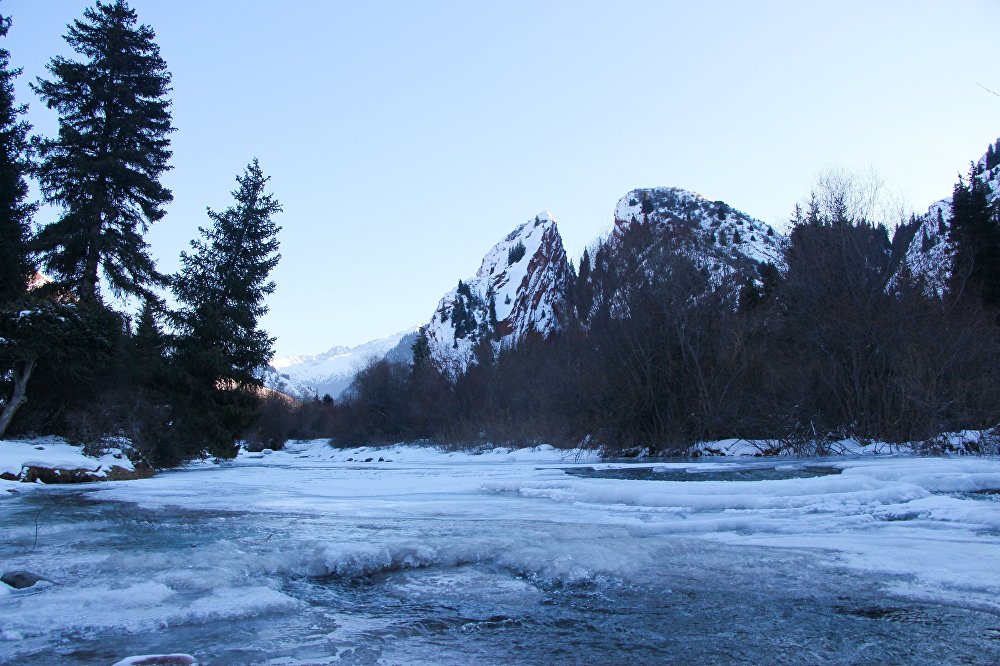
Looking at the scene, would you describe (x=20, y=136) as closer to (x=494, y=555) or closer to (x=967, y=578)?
(x=494, y=555)

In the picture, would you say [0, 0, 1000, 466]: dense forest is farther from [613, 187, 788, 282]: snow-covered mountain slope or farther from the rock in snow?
the rock in snow

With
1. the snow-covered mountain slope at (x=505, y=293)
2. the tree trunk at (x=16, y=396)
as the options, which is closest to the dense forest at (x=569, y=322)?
the tree trunk at (x=16, y=396)

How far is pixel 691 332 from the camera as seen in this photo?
22.8 metres

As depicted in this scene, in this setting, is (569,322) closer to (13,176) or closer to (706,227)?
(13,176)

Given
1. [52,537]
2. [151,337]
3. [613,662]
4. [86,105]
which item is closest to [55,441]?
[151,337]

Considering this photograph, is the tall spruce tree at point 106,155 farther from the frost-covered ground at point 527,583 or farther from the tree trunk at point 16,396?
the frost-covered ground at point 527,583

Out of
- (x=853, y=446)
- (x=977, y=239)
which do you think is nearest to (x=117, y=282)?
(x=853, y=446)

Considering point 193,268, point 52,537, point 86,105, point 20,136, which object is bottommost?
point 52,537

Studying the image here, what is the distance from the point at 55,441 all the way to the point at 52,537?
14.2m

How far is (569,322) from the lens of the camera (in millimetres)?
26438

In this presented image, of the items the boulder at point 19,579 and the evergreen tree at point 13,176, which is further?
the evergreen tree at point 13,176

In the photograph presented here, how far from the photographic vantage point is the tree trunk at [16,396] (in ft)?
52.2

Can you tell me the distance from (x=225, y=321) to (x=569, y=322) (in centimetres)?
1433

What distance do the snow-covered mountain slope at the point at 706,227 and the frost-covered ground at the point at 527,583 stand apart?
55.5ft
